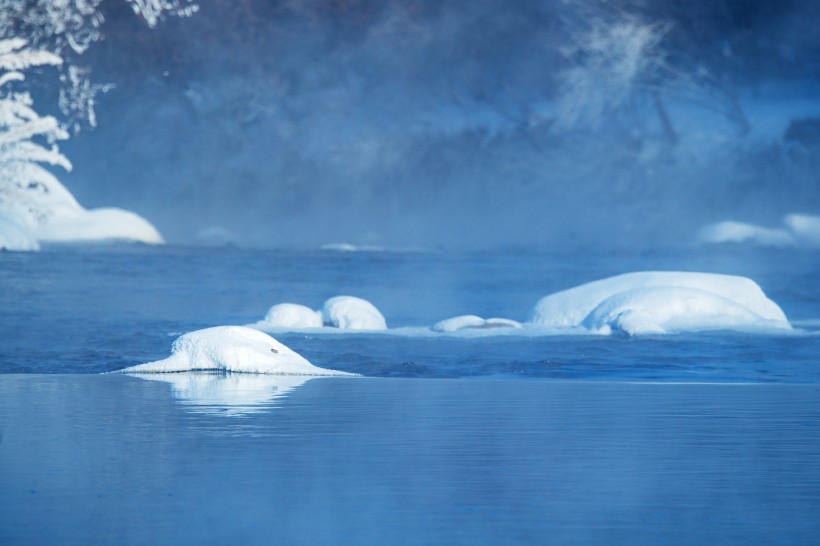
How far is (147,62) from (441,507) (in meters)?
30.5

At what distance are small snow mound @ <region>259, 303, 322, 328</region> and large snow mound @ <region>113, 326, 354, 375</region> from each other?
553 centimetres

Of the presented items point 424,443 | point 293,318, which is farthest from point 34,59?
point 424,443

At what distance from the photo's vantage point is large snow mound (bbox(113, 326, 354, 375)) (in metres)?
11.2

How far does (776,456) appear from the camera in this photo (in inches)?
256

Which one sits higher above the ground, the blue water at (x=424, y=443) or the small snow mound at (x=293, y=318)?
the small snow mound at (x=293, y=318)

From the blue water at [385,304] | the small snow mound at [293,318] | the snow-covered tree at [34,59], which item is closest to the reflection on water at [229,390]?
the blue water at [385,304]

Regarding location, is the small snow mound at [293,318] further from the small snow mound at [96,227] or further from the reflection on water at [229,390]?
the small snow mound at [96,227]

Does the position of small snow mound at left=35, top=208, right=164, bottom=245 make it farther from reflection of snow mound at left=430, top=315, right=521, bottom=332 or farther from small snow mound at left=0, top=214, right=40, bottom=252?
reflection of snow mound at left=430, top=315, right=521, bottom=332

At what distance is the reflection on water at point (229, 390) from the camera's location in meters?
8.38

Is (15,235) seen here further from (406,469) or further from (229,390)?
(406,469)

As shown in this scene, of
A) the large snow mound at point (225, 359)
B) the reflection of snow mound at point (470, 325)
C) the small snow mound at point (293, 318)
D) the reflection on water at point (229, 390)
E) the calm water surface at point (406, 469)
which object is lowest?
the calm water surface at point (406, 469)

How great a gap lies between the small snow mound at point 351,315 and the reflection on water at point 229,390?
19.6 feet

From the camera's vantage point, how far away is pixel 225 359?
1115cm

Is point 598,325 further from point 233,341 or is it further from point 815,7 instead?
point 815,7
